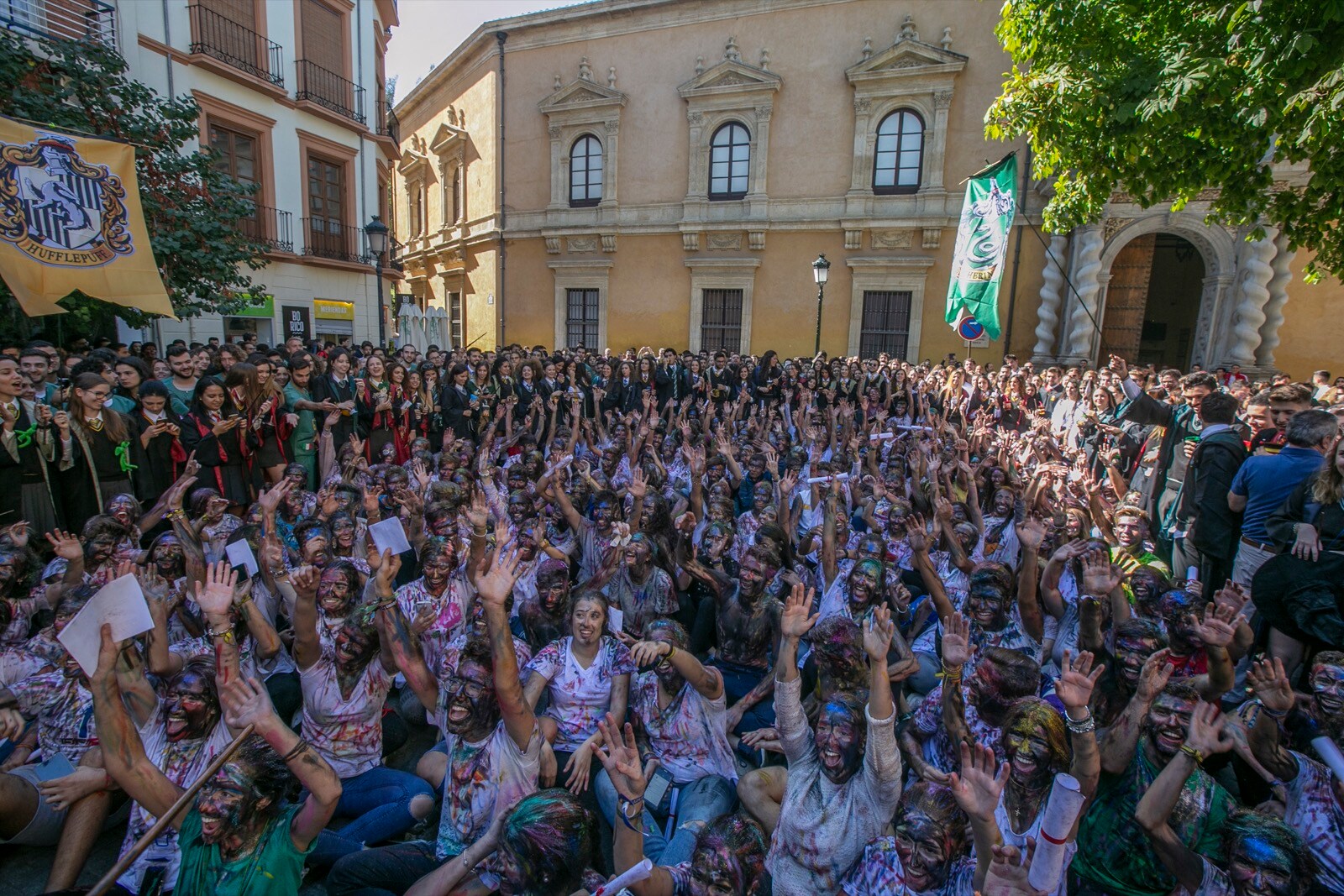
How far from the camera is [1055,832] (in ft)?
6.28

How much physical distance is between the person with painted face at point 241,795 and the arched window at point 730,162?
756 inches

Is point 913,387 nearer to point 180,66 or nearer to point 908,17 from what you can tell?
point 908,17

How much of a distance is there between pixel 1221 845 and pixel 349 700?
351 cm

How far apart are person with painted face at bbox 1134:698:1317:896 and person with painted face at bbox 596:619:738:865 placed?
1.66 meters

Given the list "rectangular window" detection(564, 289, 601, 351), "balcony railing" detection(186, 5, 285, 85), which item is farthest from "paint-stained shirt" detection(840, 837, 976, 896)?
"rectangular window" detection(564, 289, 601, 351)

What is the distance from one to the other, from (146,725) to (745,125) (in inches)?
775

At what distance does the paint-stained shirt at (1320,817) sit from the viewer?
7.37 feet

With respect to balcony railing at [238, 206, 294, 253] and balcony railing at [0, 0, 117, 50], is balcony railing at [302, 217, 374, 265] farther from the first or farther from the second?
balcony railing at [0, 0, 117, 50]

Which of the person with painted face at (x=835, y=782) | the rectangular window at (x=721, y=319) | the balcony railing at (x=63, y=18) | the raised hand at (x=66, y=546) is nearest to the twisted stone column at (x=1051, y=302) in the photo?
the rectangular window at (x=721, y=319)

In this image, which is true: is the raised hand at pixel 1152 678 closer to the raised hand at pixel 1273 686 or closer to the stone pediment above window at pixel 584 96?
the raised hand at pixel 1273 686

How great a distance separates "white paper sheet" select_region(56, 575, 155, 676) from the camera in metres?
2.53

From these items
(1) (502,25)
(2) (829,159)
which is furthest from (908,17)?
(1) (502,25)

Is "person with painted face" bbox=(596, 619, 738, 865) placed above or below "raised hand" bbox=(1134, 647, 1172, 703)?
below

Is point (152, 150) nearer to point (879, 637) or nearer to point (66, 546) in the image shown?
point (66, 546)
